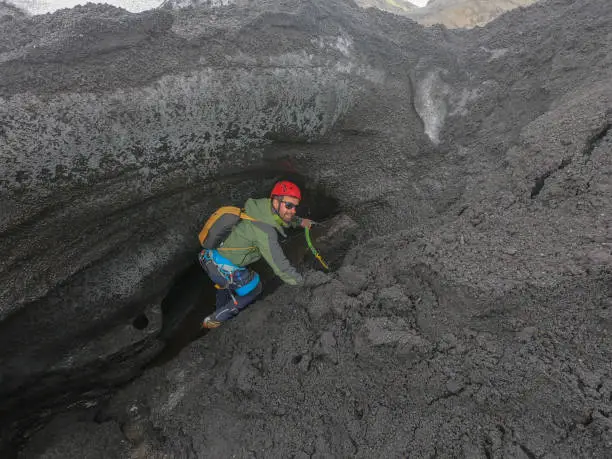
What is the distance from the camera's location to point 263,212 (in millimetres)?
3061

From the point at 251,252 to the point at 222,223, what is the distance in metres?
0.43

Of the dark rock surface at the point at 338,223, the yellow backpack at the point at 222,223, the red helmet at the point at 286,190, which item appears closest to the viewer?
the dark rock surface at the point at 338,223

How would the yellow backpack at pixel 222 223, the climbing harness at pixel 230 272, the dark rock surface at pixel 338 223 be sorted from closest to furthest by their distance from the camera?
1. the dark rock surface at pixel 338 223
2. the yellow backpack at pixel 222 223
3. the climbing harness at pixel 230 272

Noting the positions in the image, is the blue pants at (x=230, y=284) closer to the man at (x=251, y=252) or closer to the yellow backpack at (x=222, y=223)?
the man at (x=251, y=252)

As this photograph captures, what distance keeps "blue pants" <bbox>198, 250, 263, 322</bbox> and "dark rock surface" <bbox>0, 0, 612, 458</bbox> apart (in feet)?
0.84

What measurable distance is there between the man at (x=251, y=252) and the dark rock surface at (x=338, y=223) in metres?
0.26

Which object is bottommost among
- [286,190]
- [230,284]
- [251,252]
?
[230,284]

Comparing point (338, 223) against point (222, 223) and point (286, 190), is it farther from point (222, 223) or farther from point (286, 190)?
point (222, 223)

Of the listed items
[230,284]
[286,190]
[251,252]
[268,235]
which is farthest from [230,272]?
[286,190]

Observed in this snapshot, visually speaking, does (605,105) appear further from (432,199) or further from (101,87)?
(101,87)

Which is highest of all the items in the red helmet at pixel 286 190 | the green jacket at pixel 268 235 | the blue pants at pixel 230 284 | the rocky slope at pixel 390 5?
the rocky slope at pixel 390 5

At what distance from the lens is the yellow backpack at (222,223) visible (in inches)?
123

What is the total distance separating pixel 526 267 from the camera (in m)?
2.28

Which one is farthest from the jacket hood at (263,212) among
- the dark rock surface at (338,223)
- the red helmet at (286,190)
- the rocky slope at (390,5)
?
the rocky slope at (390,5)
